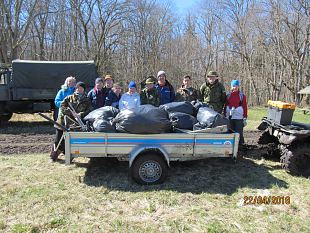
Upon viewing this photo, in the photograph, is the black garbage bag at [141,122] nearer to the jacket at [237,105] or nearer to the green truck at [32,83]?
the jacket at [237,105]

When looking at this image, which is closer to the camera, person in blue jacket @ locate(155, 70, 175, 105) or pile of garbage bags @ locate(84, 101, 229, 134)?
pile of garbage bags @ locate(84, 101, 229, 134)

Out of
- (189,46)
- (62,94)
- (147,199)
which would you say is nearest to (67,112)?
(62,94)

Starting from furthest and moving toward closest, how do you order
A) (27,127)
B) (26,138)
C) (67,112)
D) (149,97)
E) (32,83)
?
(32,83) < (27,127) < (26,138) < (149,97) < (67,112)

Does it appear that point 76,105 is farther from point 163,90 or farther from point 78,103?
point 163,90

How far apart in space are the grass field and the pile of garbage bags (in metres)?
0.93

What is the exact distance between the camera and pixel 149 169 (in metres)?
4.53

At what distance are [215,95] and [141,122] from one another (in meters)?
2.31

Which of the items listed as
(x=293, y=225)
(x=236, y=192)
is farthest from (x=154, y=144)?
(x=293, y=225)

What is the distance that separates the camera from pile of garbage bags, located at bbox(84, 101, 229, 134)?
4371mm

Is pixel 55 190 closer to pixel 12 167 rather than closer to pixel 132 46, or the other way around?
pixel 12 167

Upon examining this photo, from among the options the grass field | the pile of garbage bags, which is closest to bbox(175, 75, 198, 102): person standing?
the pile of garbage bags

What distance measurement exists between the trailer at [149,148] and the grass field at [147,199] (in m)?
0.30

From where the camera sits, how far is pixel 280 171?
5.36 m

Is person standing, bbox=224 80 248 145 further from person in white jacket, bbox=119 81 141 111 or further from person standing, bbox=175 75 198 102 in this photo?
person in white jacket, bbox=119 81 141 111
